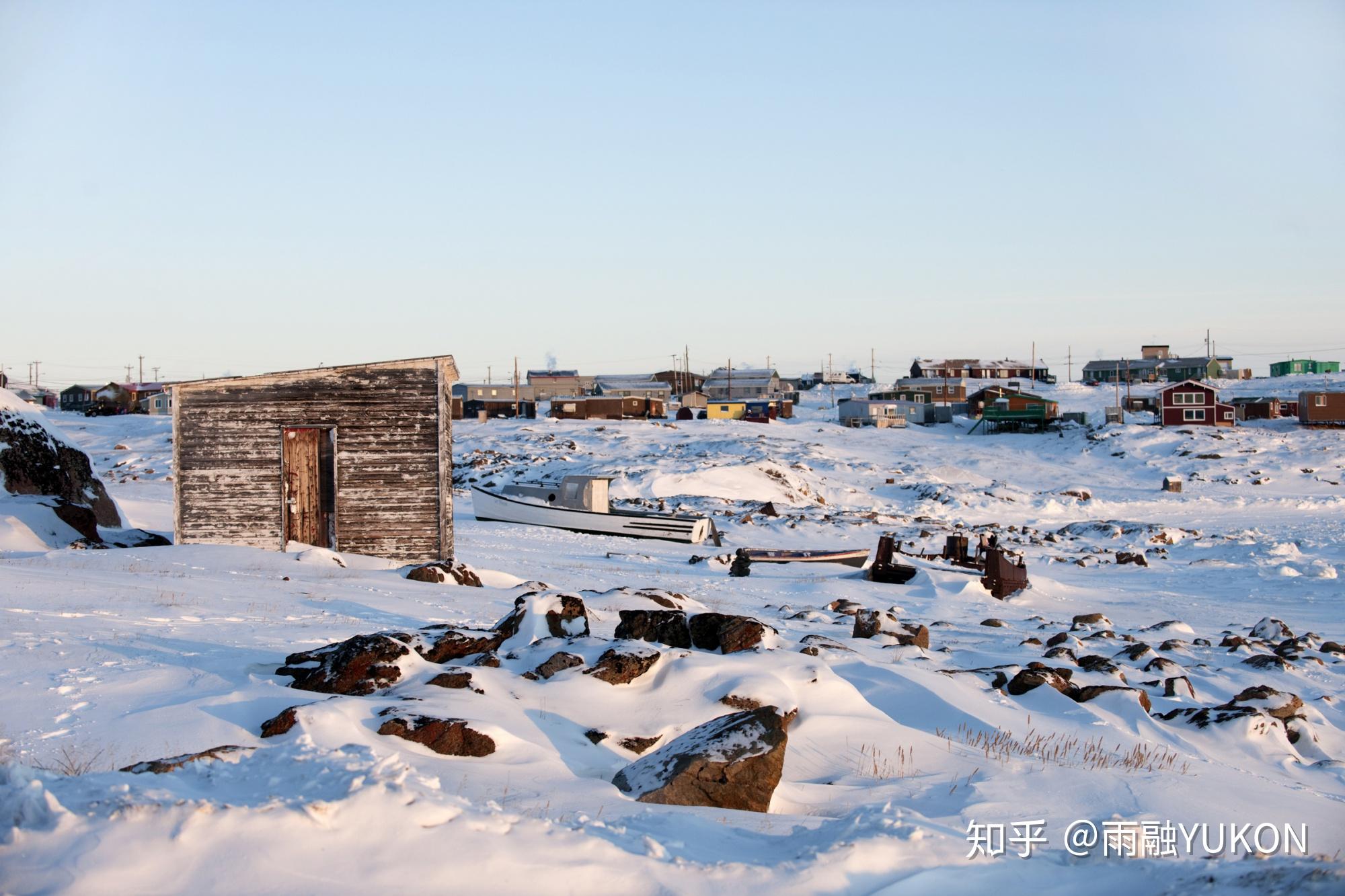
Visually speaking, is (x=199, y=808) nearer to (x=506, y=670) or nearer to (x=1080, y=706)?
(x=506, y=670)

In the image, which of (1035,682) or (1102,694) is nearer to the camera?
(1102,694)

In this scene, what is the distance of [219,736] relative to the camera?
636 cm

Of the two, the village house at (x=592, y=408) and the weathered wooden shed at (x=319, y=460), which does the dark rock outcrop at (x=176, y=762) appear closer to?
the weathered wooden shed at (x=319, y=460)

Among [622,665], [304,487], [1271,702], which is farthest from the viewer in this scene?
[304,487]

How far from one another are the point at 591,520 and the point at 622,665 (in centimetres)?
2132

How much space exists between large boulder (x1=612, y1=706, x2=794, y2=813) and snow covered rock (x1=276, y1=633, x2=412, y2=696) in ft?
7.64

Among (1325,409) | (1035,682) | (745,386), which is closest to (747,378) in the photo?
(745,386)

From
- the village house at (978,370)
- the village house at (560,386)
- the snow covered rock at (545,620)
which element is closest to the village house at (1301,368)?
the village house at (978,370)

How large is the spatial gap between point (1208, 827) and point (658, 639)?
5436 mm

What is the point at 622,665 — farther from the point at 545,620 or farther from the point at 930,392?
Result: the point at 930,392

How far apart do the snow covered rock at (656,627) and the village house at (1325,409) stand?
66.0 metres

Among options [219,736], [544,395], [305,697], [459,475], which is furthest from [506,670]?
[544,395]

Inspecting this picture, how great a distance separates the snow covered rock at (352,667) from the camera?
7809 millimetres

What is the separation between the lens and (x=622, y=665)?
8.63 metres
